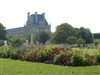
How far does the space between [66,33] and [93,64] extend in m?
74.7

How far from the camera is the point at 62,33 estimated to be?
299 ft

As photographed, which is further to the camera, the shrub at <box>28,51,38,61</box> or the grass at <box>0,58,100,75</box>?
the shrub at <box>28,51,38,61</box>

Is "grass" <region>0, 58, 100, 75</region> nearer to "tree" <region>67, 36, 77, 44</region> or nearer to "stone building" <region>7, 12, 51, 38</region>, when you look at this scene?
"tree" <region>67, 36, 77, 44</region>

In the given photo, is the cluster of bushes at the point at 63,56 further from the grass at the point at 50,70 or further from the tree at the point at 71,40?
the tree at the point at 71,40

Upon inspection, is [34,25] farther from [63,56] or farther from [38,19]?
[63,56]

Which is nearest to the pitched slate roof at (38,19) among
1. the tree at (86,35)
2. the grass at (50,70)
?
the tree at (86,35)

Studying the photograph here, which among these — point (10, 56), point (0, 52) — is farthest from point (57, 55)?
point (0, 52)

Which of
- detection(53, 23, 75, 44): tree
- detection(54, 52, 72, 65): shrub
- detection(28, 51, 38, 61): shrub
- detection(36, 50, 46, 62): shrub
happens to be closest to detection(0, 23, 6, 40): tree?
detection(53, 23, 75, 44): tree

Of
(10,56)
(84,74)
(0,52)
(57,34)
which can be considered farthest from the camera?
(57,34)

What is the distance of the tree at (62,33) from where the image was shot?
90188 mm

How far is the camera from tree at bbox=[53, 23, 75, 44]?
90.2 metres

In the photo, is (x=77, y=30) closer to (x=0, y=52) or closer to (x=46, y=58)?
(x=0, y=52)

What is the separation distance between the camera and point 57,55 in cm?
1933

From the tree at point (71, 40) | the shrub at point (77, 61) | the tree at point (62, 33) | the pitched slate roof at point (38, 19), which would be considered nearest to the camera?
the shrub at point (77, 61)
